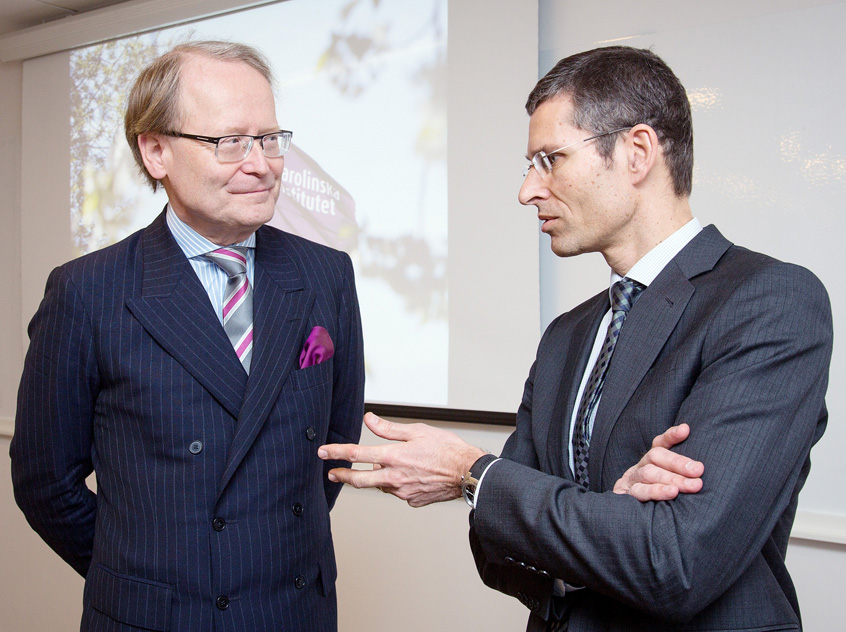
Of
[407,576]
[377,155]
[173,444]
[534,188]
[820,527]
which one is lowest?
[407,576]

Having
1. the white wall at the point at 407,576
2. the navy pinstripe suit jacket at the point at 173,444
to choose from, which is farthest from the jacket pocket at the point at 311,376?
the white wall at the point at 407,576

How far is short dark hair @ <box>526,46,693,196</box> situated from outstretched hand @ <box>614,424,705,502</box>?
52 cm

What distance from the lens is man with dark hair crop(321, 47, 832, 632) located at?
102cm

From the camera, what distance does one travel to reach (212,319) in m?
1.49

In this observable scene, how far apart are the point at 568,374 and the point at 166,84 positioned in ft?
3.33

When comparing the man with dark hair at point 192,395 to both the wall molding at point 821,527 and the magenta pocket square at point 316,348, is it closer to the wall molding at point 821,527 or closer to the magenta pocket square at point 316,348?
the magenta pocket square at point 316,348

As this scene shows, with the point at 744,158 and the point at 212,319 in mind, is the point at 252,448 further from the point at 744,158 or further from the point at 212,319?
the point at 744,158

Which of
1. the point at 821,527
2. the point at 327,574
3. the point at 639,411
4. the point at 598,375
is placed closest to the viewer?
the point at 639,411

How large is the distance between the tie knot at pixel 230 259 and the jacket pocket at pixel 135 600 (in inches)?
25.4

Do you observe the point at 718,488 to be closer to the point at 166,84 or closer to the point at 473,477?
the point at 473,477

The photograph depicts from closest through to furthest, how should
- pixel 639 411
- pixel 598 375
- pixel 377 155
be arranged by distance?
pixel 639 411, pixel 598 375, pixel 377 155

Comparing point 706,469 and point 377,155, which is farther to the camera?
point 377,155

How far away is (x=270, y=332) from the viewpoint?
1533mm

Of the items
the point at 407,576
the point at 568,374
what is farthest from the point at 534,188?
the point at 407,576
